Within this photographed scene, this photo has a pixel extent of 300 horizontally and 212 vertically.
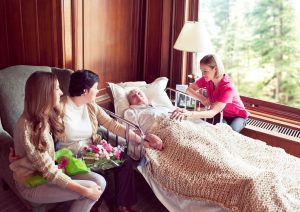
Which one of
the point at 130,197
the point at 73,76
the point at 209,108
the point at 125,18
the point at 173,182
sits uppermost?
the point at 125,18

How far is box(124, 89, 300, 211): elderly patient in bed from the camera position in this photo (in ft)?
5.95

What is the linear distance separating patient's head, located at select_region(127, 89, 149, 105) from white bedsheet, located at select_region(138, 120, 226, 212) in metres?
0.65

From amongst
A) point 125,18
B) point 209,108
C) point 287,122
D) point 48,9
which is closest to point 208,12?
point 125,18

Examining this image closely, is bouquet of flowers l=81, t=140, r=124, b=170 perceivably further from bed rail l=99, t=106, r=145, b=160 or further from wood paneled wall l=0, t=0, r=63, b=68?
wood paneled wall l=0, t=0, r=63, b=68

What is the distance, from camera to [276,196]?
1781 mm

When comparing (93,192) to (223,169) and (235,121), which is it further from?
(235,121)

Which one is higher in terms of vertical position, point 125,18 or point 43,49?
point 125,18

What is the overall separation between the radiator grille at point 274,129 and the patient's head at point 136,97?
3.20 ft

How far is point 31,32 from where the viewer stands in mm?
2797

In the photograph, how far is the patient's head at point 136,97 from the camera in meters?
2.77

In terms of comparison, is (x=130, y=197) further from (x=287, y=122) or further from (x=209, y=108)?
(x=287, y=122)

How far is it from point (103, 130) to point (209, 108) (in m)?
0.89

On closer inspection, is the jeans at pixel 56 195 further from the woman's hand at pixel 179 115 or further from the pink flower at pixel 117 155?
the woman's hand at pixel 179 115

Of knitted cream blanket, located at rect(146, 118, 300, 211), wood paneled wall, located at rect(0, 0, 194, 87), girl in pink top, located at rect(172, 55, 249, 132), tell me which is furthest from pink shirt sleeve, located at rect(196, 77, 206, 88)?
knitted cream blanket, located at rect(146, 118, 300, 211)
